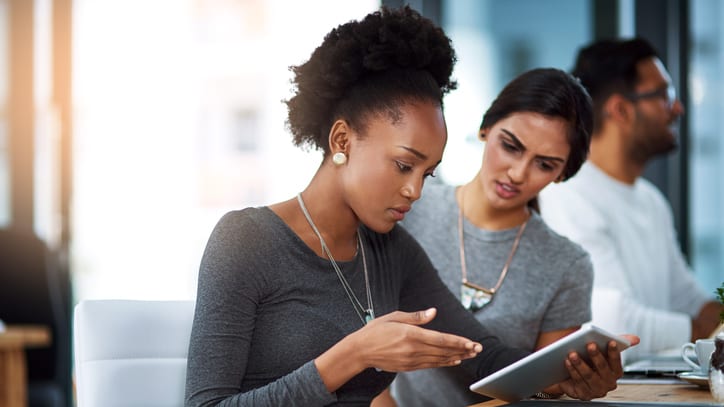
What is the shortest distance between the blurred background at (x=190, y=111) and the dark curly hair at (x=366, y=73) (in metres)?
0.07

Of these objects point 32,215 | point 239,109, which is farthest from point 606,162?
point 239,109

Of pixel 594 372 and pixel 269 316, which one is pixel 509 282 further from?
pixel 269 316

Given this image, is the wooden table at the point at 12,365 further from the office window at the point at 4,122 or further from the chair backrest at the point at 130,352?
the chair backrest at the point at 130,352

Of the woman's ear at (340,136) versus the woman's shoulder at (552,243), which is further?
the woman's shoulder at (552,243)

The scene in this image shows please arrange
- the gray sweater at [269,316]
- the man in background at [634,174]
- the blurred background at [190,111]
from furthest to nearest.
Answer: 1. the blurred background at [190,111]
2. the man in background at [634,174]
3. the gray sweater at [269,316]

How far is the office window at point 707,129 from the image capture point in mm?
4609

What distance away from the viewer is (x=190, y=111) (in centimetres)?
1057

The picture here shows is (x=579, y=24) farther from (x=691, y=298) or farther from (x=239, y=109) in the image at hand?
(x=239, y=109)

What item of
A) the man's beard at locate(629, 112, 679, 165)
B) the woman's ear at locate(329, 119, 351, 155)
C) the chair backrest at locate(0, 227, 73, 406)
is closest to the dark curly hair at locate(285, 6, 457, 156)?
the woman's ear at locate(329, 119, 351, 155)

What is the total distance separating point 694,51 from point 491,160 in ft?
9.08

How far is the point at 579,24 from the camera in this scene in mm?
4414

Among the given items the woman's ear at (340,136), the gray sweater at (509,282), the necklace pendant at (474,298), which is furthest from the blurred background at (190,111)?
the necklace pendant at (474,298)

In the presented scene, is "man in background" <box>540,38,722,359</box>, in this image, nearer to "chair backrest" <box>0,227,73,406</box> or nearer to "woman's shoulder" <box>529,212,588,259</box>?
"woman's shoulder" <box>529,212,588,259</box>

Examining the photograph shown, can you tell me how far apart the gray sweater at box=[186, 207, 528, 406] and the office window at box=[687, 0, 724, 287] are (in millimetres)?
3224
